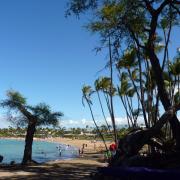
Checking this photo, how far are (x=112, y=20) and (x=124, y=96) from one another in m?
29.7

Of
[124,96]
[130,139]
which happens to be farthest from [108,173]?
[124,96]

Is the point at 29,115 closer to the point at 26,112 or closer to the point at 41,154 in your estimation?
the point at 26,112

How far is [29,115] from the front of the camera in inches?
Answer: 1344

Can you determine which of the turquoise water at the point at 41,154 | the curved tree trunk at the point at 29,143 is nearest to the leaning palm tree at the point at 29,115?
the curved tree trunk at the point at 29,143

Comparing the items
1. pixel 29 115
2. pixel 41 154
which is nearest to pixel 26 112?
pixel 29 115

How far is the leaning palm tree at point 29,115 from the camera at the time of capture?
111 ft

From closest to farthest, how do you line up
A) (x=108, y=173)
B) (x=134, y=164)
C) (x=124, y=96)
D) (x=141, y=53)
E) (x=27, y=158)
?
(x=108, y=173)
(x=134, y=164)
(x=27, y=158)
(x=141, y=53)
(x=124, y=96)

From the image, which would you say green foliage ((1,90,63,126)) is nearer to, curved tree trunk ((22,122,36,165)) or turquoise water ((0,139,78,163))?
curved tree trunk ((22,122,36,165))

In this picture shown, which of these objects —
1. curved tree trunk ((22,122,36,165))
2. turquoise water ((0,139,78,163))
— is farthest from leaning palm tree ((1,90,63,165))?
turquoise water ((0,139,78,163))

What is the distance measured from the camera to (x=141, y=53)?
3794 centimetres

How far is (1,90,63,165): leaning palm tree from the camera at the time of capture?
33.8 m

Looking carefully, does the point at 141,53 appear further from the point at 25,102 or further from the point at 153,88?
the point at 25,102

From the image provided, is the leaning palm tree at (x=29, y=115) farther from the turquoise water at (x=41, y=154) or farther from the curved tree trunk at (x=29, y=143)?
the turquoise water at (x=41, y=154)

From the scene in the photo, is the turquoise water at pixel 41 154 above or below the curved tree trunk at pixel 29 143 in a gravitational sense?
above
